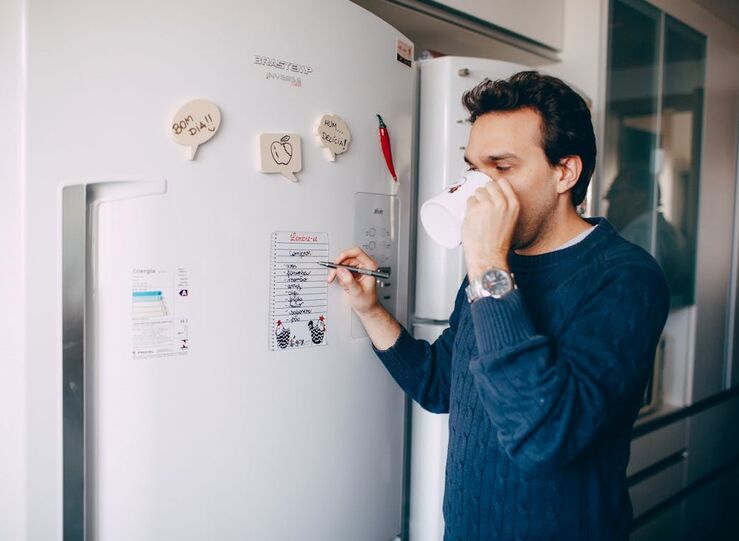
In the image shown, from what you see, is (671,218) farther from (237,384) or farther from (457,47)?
(237,384)

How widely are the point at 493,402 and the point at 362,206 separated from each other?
0.49m

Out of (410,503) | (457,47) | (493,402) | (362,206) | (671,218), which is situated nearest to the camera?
(493,402)

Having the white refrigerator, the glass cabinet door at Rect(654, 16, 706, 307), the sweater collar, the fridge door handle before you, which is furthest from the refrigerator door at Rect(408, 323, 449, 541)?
the glass cabinet door at Rect(654, 16, 706, 307)

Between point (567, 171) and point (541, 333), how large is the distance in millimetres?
291

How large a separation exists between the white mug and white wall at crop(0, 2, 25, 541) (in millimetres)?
614

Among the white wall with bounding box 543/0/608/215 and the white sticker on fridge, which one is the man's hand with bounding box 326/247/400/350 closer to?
the white sticker on fridge

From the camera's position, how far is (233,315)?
95cm

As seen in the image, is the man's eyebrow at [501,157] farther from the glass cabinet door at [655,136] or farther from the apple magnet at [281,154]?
the glass cabinet door at [655,136]

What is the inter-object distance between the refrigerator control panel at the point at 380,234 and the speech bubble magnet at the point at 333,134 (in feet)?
0.34

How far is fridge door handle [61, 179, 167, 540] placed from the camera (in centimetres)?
80

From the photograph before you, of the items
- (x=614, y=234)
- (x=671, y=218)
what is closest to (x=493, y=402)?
(x=614, y=234)

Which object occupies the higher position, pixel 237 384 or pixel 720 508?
pixel 237 384

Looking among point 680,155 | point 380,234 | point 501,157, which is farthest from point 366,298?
point 680,155

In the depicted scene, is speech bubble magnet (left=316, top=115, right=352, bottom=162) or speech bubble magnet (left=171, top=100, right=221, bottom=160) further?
speech bubble magnet (left=316, top=115, right=352, bottom=162)
